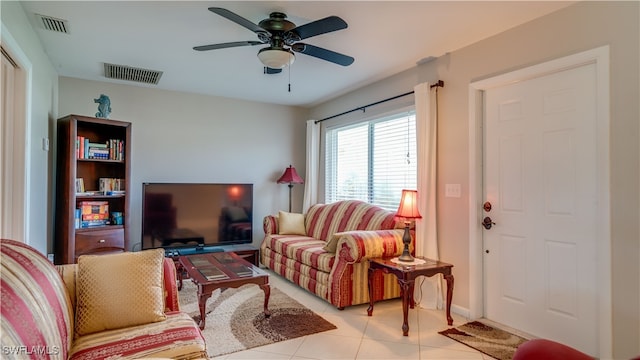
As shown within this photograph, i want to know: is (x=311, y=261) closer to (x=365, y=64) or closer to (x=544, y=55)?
(x=365, y=64)

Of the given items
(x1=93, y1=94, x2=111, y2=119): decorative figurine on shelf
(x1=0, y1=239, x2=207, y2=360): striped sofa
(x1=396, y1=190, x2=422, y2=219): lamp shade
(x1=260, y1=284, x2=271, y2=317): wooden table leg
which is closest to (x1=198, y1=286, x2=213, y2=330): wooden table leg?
(x1=260, y1=284, x2=271, y2=317): wooden table leg

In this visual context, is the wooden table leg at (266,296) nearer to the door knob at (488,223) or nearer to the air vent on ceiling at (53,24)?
the door knob at (488,223)

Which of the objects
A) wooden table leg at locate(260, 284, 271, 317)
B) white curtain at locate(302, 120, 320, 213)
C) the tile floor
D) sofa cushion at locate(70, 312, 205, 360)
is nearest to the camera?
sofa cushion at locate(70, 312, 205, 360)

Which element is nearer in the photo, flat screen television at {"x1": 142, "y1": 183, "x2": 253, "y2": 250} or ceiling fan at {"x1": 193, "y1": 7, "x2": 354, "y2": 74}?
ceiling fan at {"x1": 193, "y1": 7, "x2": 354, "y2": 74}

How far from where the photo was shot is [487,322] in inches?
121

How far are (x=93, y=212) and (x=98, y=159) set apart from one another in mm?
620

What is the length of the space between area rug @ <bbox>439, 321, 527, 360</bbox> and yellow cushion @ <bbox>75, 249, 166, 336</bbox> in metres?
2.19

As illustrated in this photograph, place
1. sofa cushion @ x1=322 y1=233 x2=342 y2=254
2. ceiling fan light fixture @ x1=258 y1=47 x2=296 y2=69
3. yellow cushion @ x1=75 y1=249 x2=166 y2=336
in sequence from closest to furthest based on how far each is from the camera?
yellow cushion @ x1=75 y1=249 x2=166 y2=336
ceiling fan light fixture @ x1=258 y1=47 x2=296 y2=69
sofa cushion @ x1=322 y1=233 x2=342 y2=254

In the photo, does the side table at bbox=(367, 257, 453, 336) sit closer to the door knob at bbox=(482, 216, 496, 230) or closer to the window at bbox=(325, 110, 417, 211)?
the door knob at bbox=(482, 216, 496, 230)

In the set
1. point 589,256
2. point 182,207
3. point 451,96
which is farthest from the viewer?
point 182,207

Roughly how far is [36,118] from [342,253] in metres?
3.01

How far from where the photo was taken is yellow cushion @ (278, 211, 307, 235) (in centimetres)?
483

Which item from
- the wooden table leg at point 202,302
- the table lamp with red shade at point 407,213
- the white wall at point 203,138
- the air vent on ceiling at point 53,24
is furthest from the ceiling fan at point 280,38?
the white wall at point 203,138

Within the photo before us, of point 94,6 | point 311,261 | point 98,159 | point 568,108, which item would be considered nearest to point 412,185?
point 311,261
